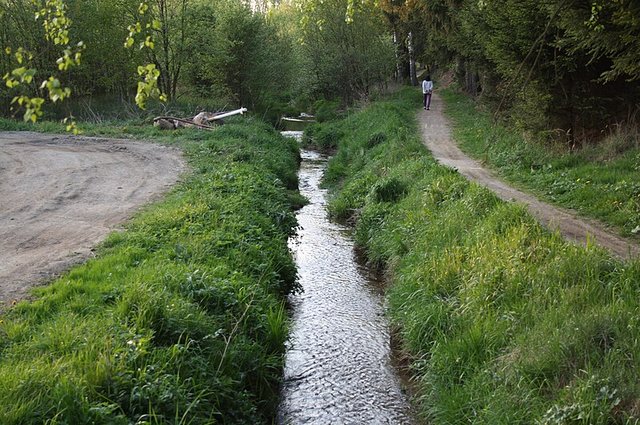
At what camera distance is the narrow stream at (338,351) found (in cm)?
682

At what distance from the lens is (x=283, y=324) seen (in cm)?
774

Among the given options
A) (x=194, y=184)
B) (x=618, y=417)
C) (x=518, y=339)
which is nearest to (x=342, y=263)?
(x=194, y=184)

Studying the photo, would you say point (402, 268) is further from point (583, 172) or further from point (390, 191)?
point (583, 172)

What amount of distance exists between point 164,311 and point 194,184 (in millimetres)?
8394

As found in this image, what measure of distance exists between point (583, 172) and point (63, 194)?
12.0m

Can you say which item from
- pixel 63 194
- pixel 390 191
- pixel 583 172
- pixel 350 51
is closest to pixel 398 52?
pixel 350 51

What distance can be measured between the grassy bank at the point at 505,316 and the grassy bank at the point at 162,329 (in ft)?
6.72

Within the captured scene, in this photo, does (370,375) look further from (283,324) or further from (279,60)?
(279,60)

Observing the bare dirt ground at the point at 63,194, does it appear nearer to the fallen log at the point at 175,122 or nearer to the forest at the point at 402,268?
the forest at the point at 402,268

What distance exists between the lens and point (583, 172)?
12.7 metres

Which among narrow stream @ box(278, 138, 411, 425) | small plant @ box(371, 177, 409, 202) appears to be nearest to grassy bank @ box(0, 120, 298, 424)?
narrow stream @ box(278, 138, 411, 425)

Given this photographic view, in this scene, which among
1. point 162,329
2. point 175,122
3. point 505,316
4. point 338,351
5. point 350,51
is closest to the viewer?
point 162,329

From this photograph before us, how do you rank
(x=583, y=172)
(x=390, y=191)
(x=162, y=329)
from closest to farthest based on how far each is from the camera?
(x=162, y=329), (x=583, y=172), (x=390, y=191)

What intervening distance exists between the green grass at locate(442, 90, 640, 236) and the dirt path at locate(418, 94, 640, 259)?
334 millimetres
